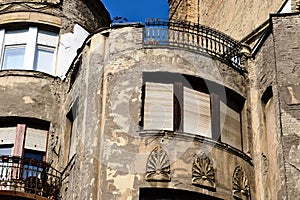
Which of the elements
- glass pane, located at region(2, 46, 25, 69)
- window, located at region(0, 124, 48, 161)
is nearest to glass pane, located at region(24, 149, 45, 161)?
window, located at region(0, 124, 48, 161)

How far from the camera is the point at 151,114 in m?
16.8

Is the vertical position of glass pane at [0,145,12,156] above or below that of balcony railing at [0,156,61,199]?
above

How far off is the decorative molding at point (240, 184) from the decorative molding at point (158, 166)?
181 cm

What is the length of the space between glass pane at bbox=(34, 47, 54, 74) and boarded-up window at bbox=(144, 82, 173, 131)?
438 centimetres

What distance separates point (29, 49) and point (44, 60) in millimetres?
545

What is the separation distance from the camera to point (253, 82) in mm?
18703

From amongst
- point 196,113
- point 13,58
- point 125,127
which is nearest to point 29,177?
point 125,127

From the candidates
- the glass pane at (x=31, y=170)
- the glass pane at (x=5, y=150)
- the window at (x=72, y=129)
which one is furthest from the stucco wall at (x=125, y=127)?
the glass pane at (x=5, y=150)

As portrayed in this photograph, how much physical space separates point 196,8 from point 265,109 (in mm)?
9673

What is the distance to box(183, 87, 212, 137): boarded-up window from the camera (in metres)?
17.0

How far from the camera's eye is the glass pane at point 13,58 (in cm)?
2017

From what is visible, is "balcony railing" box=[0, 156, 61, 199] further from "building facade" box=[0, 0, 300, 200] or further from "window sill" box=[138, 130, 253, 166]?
"window sill" box=[138, 130, 253, 166]

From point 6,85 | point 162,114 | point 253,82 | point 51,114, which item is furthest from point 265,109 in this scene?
point 6,85

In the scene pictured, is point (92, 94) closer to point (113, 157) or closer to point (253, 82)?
point (113, 157)
